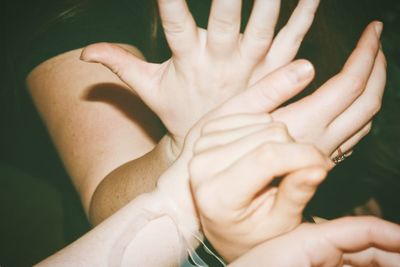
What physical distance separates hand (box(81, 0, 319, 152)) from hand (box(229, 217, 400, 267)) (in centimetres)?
29

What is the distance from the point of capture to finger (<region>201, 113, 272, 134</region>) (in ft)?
1.45

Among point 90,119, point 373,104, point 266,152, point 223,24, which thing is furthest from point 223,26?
point 90,119

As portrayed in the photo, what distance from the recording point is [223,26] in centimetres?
50

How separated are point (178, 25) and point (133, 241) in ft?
1.40

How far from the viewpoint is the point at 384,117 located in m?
1.39

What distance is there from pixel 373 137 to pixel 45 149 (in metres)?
1.56

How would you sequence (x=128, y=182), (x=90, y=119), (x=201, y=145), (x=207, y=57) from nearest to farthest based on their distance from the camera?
(x=201, y=145) < (x=207, y=57) < (x=128, y=182) < (x=90, y=119)

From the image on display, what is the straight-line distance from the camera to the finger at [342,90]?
1.83 ft

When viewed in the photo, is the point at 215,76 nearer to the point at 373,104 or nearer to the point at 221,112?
the point at 221,112

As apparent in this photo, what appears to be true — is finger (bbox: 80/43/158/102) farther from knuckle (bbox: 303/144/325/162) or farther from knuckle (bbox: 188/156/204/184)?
knuckle (bbox: 303/144/325/162)

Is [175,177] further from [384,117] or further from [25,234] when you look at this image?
[25,234]

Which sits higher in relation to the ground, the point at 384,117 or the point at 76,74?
the point at 76,74

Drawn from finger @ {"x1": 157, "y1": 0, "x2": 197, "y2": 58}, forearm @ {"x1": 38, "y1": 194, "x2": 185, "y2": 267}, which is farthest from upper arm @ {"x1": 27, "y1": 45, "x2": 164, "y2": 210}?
finger @ {"x1": 157, "y1": 0, "x2": 197, "y2": 58}

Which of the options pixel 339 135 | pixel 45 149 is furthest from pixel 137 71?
pixel 45 149
